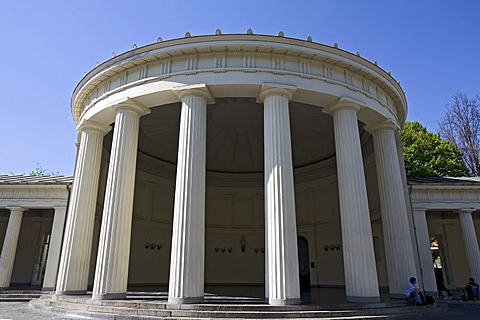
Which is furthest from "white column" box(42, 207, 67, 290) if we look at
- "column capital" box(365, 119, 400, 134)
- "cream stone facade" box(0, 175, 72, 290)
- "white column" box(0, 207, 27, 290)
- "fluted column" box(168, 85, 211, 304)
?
"column capital" box(365, 119, 400, 134)

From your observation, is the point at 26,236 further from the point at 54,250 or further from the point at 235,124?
the point at 235,124

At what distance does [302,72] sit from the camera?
45.4 feet

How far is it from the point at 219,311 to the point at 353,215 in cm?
611

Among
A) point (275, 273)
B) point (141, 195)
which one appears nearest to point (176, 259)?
point (275, 273)

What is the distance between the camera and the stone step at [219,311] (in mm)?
9656

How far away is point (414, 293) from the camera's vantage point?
1277 cm

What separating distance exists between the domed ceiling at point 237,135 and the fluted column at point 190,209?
4403 mm

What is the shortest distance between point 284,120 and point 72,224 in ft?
34.0

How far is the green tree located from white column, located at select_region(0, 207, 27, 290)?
32.2 meters

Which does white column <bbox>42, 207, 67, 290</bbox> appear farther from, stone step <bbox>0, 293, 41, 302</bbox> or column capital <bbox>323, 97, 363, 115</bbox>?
column capital <bbox>323, 97, 363, 115</bbox>

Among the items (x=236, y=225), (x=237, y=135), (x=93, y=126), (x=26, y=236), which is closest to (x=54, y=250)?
(x=26, y=236)

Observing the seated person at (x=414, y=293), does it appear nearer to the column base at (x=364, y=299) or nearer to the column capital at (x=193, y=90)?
the column base at (x=364, y=299)

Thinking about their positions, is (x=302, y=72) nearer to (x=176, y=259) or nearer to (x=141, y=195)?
(x=176, y=259)

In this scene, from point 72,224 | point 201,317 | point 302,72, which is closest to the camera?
point 201,317
